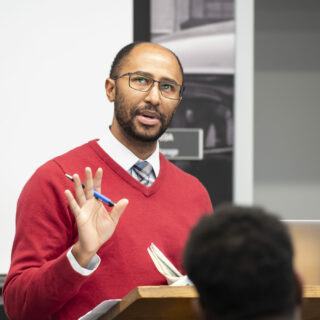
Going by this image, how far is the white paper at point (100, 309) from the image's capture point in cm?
134

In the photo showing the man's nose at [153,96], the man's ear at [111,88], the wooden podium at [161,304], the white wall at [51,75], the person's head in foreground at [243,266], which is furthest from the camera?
the white wall at [51,75]

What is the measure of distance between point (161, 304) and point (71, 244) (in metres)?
0.53

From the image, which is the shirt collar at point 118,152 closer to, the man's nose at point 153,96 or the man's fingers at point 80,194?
the man's nose at point 153,96

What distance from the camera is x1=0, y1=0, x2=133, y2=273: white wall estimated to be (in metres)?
2.91

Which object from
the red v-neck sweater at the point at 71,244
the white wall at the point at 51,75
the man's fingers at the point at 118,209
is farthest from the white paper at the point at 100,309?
the white wall at the point at 51,75

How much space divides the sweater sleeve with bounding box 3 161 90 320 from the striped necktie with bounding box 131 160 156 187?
0.86 feet

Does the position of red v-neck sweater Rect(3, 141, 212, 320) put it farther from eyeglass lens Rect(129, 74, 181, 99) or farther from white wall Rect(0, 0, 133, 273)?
white wall Rect(0, 0, 133, 273)

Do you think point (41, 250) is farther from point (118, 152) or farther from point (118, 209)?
point (118, 152)

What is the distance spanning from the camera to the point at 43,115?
2945 mm

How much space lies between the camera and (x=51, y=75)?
2971 millimetres

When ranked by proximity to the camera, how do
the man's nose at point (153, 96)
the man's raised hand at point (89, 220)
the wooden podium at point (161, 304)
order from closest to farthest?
the wooden podium at point (161, 304)
the man's raised hand at point (89, 220)
the man's nose at point (153, 96)

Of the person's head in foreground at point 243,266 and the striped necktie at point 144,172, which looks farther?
the striped necktie at point 144,172

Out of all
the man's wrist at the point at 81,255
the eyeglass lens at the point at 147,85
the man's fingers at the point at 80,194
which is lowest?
the man's wrist at the point at 81,255

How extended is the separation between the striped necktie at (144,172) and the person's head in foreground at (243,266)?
45.7 inches
